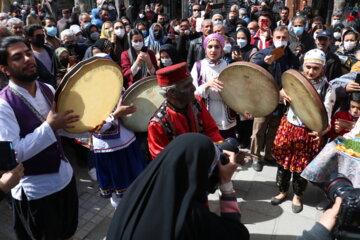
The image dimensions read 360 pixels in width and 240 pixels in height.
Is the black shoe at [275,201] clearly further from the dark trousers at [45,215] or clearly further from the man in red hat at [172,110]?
the dark trousers at [45,215]

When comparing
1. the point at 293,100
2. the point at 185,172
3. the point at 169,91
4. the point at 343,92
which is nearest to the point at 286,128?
the point at 293,100

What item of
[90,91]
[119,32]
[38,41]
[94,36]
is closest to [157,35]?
[119,32]

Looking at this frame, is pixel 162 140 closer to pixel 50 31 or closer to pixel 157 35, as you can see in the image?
pixel 50 31

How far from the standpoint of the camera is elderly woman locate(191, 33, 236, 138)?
12.6 ft

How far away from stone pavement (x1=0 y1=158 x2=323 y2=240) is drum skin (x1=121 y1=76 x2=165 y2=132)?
1255 millimetres

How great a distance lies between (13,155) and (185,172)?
1.12m

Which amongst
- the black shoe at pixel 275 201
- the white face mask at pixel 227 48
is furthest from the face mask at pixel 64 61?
the black shoe at pixel 275 201

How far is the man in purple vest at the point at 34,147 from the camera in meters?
2.06

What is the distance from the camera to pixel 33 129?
2188 millimetres

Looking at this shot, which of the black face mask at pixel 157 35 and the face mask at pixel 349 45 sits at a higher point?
the face mask at pixel 349 45

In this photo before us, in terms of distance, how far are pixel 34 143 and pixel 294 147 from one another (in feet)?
8.88

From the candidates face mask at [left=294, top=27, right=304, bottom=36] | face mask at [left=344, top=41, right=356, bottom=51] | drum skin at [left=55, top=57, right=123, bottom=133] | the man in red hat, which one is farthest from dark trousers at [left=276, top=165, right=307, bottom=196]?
face mask at [left=294, top=27, right=304, bottom=36]

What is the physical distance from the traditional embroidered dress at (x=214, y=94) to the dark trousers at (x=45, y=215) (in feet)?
6.98

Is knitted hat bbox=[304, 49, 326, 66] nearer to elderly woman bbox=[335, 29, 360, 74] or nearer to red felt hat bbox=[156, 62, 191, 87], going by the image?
red felt hat bbox=[156, 62, 191, 87]
